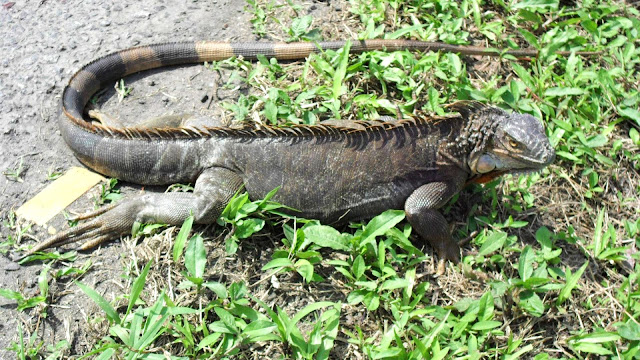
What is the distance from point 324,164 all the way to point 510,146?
1.12 meters

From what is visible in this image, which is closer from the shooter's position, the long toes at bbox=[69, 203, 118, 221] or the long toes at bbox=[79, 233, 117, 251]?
the long toes at bbox=[79, 233, 117, 251]

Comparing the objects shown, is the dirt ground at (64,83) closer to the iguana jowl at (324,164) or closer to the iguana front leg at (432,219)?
the iguana jowl at (324,164)

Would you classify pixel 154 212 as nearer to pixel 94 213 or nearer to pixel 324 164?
pixel 94 213

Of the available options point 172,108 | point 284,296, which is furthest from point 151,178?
point 284,296

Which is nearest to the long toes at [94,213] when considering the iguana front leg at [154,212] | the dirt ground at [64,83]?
the iguana front leg at [154,212]

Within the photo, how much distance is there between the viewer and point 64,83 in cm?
435

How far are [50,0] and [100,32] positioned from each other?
676mm

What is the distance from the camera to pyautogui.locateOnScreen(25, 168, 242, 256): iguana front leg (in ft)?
11.1

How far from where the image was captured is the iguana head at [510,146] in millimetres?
3324

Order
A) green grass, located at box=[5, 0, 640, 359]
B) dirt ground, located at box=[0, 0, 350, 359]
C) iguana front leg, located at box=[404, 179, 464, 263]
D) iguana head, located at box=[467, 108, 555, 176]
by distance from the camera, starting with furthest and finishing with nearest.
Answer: iguana front leg, located at box=[404, 179, 464, 263] < iguana head, located at box=[467, 108, 555, 176] < dirt ground, located at box=[0, 0, 350, 359] < green grass, located at box=[5, 0, 640, 359]

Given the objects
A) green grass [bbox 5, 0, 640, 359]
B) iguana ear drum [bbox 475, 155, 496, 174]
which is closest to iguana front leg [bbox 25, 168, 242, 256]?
green grass [bbox 5, 0, 640, 359]

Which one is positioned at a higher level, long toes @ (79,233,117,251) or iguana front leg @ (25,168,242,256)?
iguana front leg @ (25,168,242,256)

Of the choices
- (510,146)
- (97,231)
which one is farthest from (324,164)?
(97,231)

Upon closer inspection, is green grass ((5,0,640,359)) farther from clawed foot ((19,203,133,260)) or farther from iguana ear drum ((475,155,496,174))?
iguana ear drum ((475,155,496,174))
